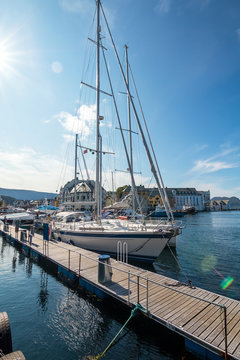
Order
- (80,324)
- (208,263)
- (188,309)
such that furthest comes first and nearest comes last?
(208,263), (80,324), (188,309)

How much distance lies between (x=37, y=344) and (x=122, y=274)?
5.10m

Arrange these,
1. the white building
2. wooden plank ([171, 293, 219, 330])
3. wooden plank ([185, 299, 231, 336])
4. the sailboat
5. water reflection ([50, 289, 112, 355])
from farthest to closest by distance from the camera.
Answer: the white building, the sailboat, water reflection ([50, 289, 112, 355]), wooden plank ([171, 293, 219, 330]), wooden plank ([185, 299, 231, 336])

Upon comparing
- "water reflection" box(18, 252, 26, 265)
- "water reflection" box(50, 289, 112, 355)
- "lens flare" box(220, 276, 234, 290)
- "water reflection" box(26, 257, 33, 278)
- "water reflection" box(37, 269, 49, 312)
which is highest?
"water reflection" box(50, 289, 112, 355)

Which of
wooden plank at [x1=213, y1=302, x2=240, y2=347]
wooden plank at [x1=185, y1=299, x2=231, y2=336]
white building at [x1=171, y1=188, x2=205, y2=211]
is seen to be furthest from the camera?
white building at [x1=171, y1=188, x2=205, y2=211]

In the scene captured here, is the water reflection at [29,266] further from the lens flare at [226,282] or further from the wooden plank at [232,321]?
the lens flare at [226,282]

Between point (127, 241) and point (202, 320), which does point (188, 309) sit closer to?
point (202, 320)

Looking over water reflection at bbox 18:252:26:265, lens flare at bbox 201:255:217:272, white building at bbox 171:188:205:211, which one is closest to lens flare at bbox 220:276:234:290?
lens flare at bbox 201:255:217:272

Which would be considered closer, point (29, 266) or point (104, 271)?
point (104, 271)

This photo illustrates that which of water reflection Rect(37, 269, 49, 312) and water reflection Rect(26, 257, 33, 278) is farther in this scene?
water reflection Rect(26, 257, 33, 278)

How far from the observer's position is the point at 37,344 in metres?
6.60

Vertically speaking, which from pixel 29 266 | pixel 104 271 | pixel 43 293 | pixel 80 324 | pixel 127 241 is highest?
pixel 127 241

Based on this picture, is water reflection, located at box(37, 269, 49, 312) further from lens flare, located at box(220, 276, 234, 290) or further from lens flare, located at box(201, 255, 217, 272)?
lens flare, located at box(201, 255, 217, 272)

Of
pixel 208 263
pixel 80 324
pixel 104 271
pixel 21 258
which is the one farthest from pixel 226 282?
pixel 21 258

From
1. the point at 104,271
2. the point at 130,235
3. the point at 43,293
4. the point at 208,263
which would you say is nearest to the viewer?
the point at 104,271
